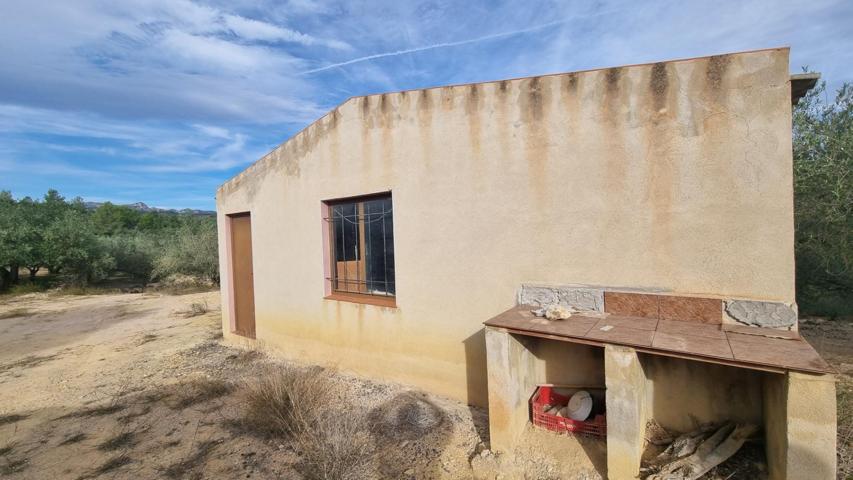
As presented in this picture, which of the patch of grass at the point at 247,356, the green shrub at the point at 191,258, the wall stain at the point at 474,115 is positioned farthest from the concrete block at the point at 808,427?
the green shrub at the point at 191,258

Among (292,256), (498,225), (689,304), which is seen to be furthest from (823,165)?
(292,256)

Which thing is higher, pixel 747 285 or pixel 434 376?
pixel 747 285

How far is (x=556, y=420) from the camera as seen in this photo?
3.53 meters

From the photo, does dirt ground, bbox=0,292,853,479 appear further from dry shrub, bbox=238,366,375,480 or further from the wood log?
the wood log

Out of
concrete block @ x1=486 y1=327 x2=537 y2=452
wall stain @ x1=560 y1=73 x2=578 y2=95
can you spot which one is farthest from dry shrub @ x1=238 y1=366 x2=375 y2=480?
wall stain @ x1=560 y1=73 x2=578 y2=95

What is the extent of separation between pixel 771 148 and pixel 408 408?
4.15 m

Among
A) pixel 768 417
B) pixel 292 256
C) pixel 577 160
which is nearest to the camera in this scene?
pixel 768 417

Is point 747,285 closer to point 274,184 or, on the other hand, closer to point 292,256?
point 292,256

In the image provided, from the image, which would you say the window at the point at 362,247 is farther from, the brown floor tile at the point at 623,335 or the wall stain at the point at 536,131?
the brown floor tile at the point at 623,335

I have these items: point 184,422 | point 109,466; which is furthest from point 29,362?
point 109,466

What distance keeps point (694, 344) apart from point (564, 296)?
1220 mm

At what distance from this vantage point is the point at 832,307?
7801 millimetres

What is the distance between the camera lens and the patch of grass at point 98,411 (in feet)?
15.5

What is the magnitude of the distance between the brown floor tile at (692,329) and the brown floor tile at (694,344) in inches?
2.9
